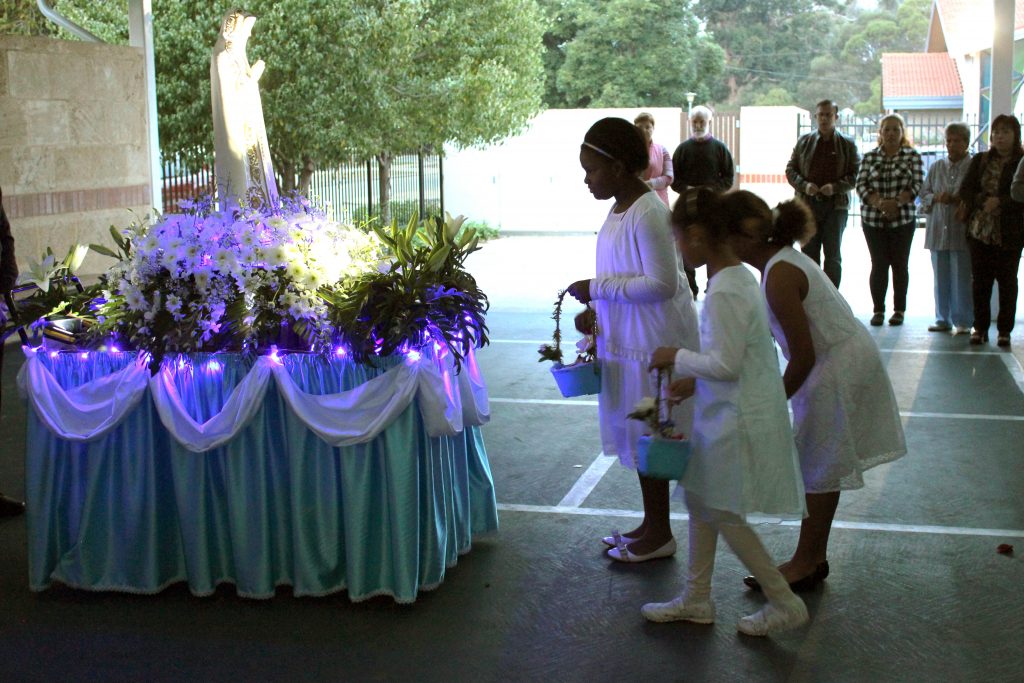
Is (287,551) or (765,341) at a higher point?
(765,341)

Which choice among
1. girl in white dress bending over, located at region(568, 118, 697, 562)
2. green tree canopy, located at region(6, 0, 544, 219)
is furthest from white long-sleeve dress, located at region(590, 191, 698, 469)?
green tree canopy, located at region(6, 0, 544, 219)

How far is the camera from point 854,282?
47.0 feet

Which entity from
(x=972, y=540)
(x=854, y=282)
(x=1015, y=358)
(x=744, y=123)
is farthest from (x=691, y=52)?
(x=972, y=540)

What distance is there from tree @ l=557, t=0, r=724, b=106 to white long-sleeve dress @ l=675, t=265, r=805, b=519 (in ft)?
116

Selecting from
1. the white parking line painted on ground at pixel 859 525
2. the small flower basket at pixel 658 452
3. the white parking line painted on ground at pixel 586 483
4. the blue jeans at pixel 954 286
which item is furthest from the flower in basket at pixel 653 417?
the blue jeans at pixel 954 286

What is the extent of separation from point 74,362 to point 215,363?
638mm

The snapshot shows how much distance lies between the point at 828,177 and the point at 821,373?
22.7 feet

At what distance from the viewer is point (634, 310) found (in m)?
4.78

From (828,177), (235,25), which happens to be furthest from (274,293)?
(828,177)

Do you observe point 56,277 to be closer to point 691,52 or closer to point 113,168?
point 113,168

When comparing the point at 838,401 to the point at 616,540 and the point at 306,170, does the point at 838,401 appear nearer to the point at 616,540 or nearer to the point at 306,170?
the point at 616,540

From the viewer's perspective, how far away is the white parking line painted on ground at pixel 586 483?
600 centimetres

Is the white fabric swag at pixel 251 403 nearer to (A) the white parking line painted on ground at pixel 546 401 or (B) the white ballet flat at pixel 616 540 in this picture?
(B) the white ballet flat at pixel 616 540

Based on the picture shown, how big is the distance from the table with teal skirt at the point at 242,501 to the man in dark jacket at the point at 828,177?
700 cm
